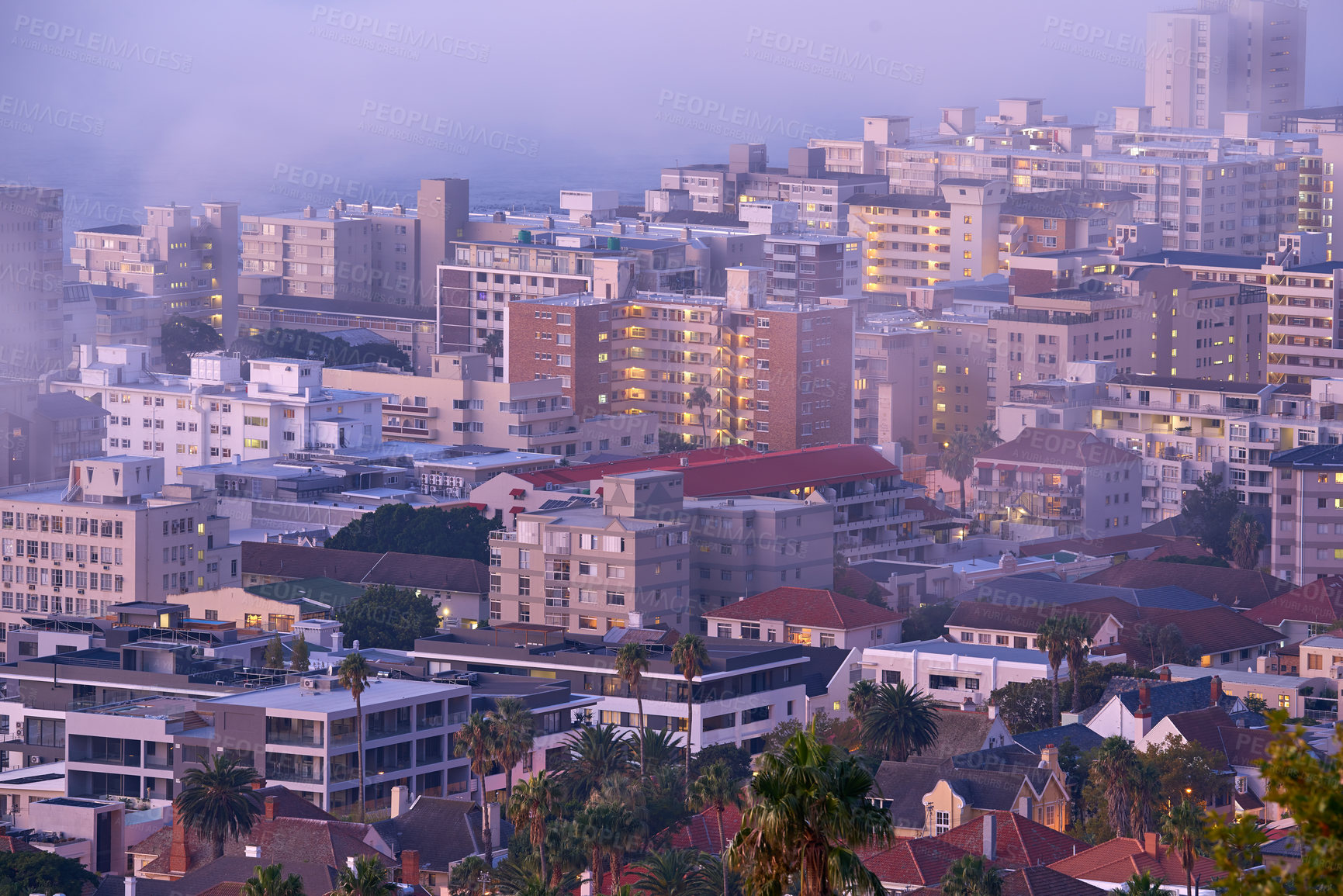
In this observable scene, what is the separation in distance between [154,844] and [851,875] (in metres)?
46.4

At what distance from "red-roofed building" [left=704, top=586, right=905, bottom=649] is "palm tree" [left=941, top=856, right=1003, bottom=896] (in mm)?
41348

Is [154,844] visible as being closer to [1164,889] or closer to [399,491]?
[1164,889]

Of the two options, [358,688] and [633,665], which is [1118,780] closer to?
[633,665]

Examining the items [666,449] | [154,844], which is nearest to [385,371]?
[666,449]

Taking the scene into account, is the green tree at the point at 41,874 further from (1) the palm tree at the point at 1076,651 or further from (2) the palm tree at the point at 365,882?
(1) the palm tree at the point at 1076,651

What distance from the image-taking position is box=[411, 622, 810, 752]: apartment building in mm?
96125

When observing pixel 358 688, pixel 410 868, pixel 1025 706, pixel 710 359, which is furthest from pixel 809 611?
pixel 710 359

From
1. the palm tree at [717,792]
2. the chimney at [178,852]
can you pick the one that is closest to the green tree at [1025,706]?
the palm tree at [717,792]

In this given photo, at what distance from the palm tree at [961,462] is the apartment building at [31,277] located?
2444 inches

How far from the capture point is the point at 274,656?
97.4 m

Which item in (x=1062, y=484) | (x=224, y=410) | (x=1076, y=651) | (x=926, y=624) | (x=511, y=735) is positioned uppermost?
(x=224, y=410)

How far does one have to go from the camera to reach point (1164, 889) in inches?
2660

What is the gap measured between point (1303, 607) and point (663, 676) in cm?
3825

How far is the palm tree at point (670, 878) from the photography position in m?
68.7
